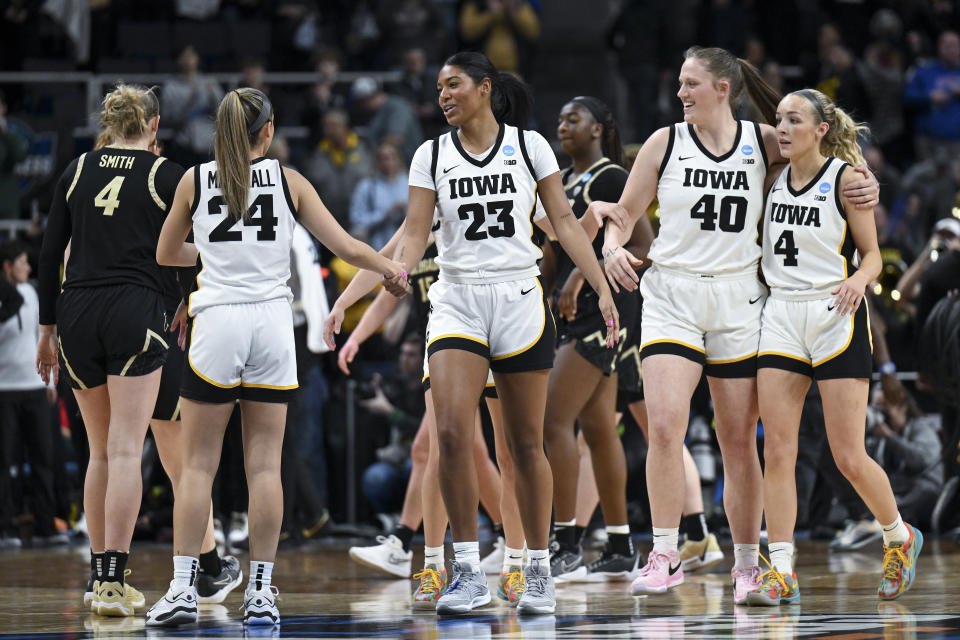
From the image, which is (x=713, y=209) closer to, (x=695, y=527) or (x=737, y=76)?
(x=737, y=76)

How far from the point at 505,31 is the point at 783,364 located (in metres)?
10.2

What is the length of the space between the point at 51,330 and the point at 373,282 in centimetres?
146

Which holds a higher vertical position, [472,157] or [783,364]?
[472,157]

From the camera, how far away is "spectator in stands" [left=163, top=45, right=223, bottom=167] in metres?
13.7

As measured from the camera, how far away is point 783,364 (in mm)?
5922

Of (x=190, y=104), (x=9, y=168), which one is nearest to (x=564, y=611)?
(x=9, y=168)

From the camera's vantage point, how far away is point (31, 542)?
34.4ft

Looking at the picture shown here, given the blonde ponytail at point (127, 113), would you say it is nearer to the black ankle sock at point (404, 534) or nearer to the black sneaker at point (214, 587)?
the black sneaker at point (214, 587)

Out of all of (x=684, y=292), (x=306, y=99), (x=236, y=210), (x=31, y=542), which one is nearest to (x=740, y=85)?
(x=684, y=292)

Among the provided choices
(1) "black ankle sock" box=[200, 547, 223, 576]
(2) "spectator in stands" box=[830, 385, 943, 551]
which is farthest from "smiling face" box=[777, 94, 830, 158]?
(2) "spectator in stands" box=[830, 385, 943, 551]

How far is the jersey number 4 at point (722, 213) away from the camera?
6070 millimetres

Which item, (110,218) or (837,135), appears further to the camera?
(837,135)

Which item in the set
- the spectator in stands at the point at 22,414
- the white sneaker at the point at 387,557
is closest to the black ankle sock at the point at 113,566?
the white sneaker at the point at 387,557

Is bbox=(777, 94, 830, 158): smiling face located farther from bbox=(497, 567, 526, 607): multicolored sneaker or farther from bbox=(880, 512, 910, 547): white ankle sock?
bbox=(497, 567, 526, 607): multicolored sneaker
